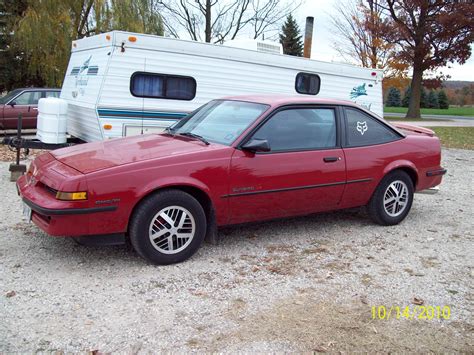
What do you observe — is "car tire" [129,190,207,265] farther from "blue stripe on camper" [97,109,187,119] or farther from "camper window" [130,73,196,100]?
"camper window" [130,73,196,100]

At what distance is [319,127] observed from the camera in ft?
16.6

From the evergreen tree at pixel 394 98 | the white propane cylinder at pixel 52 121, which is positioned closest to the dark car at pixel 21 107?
the white propane cylinder at pixel 52 121

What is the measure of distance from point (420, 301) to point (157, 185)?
2314 millimetres

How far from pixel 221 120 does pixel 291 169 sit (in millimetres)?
921

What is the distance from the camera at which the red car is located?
389 cm

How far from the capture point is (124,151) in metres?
4.38

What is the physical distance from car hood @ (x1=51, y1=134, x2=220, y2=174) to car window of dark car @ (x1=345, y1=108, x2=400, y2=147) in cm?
165

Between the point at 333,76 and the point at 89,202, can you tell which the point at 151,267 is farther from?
the point at 333,76

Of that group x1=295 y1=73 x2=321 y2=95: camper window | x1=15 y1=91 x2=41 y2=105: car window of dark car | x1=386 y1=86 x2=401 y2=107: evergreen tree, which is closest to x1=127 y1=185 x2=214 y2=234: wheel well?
x1=295 y1=73 x2=321 y2=95: camper window

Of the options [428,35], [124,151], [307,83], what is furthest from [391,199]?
[428,35]

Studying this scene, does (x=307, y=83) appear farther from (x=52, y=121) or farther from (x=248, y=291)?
(x=248, y=291)

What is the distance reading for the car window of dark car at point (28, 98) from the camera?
1312 centimetres

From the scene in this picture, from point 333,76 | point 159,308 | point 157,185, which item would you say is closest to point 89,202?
point 157,185

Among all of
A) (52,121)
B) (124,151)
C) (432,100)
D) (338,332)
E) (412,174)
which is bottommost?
(338,332)
